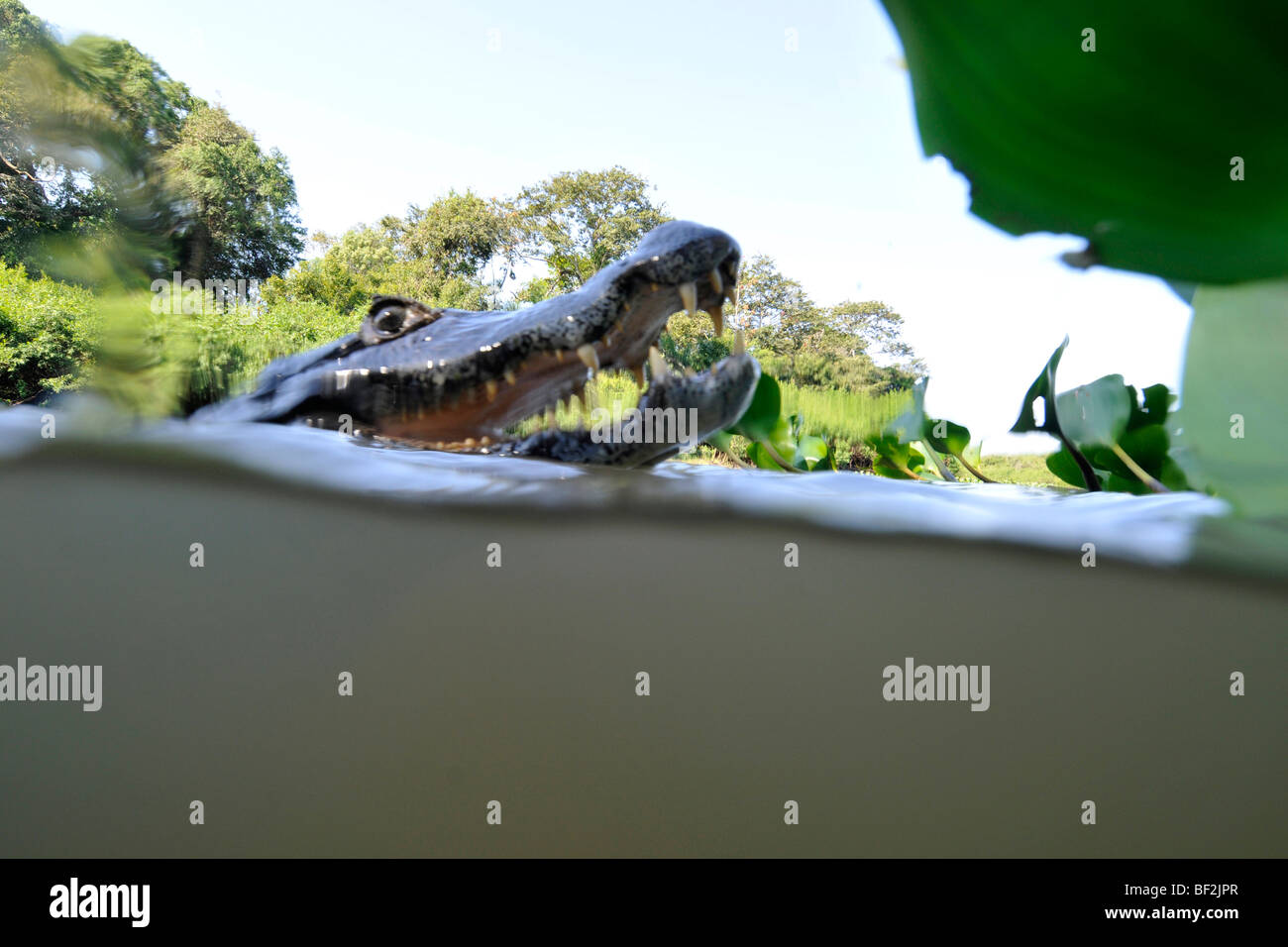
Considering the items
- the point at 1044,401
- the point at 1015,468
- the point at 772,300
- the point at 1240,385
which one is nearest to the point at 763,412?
the point at 1044,401

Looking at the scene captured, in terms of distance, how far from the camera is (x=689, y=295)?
1319mm

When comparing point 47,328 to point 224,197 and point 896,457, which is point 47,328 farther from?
point 896,457

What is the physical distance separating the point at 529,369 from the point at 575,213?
40.5 ft

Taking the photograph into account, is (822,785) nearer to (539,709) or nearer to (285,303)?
(539,709)

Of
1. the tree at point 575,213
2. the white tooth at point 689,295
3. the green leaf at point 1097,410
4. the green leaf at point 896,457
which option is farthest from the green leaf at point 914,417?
the tree at point 575,213

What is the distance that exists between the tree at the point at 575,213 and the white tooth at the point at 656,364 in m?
11.1

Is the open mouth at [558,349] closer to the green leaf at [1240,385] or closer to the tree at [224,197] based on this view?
the tree at [224,197]

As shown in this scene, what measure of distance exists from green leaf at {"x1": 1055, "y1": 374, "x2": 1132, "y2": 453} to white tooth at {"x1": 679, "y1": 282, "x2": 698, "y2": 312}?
588 mm

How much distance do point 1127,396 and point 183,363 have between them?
148 cm

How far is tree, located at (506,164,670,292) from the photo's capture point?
1227 centimetres

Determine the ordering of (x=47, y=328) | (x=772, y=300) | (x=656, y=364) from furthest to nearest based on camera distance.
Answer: (x=772, y=300)
(x=656, y=364)
(x=47, y=328)

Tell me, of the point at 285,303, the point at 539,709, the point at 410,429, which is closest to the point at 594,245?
the point at 285,303

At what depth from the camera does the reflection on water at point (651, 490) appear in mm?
850

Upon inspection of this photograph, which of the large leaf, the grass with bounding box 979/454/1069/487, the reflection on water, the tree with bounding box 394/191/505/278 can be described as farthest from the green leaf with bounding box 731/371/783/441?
the tree with bounding box 394/191/505/278
